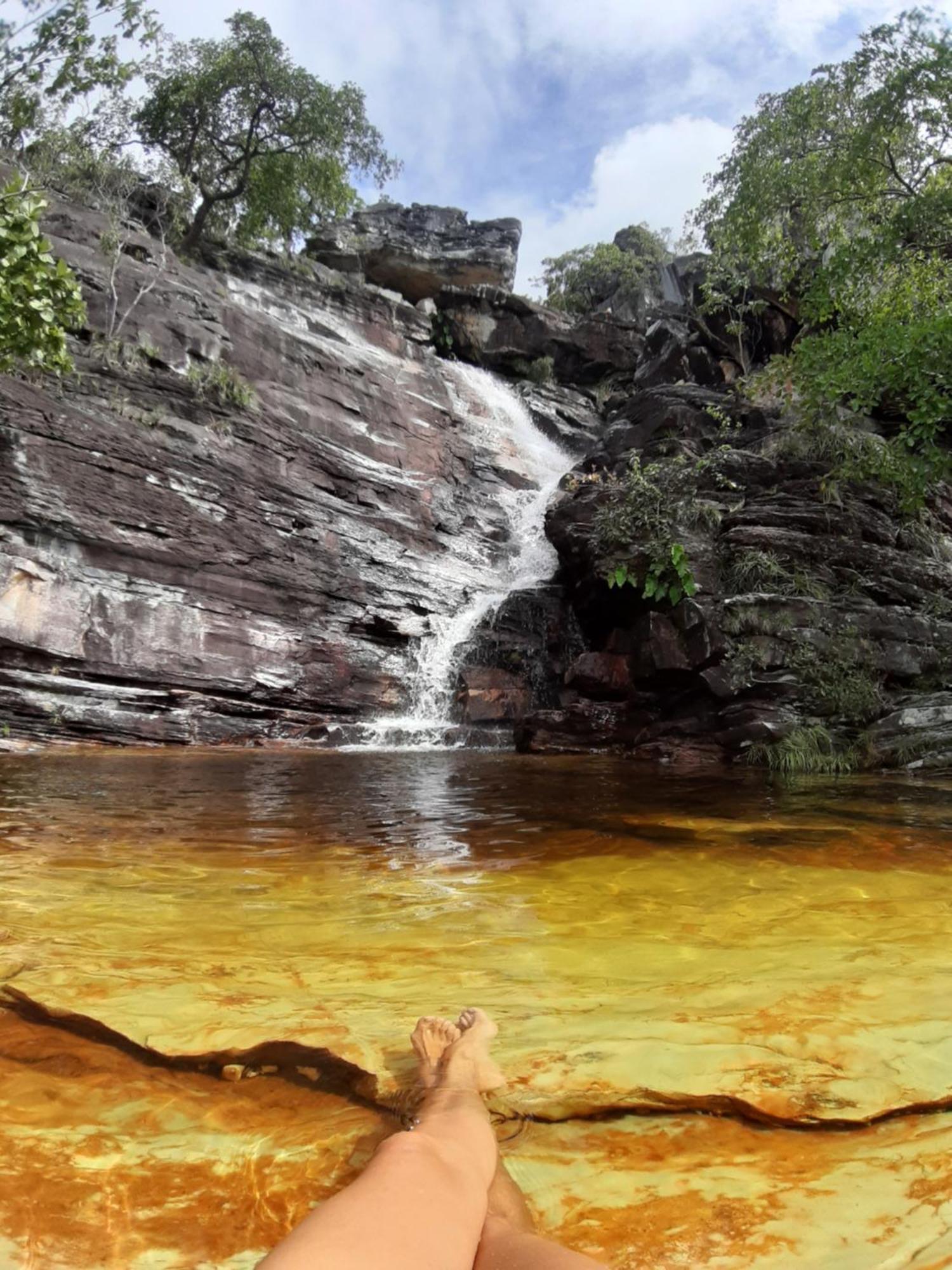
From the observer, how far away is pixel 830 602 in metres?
11.8

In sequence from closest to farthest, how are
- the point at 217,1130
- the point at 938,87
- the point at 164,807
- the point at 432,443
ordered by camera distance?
1. the point at 217,1130
2. the point at 164,807
3. the point at 938,87
4. the point at 432,443

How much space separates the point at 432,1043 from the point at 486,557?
58.4 feet

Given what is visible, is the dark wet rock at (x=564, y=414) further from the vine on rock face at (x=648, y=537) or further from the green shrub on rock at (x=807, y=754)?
the green shrub on rock at (x=807, y=754)

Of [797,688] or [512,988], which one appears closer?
[512,988]

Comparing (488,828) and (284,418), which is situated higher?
(284,418)

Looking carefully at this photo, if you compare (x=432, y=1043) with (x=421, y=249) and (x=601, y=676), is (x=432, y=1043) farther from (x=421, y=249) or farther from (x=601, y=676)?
(x=421, y=249)

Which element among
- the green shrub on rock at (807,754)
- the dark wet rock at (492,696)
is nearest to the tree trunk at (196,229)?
the dark wet rock at (492,696)

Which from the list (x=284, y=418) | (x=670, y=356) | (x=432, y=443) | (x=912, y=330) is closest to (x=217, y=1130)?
(x=912, y=330)

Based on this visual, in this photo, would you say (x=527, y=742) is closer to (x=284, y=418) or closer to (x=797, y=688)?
(x=797, y=688)

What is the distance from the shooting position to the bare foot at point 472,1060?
81.0 inches

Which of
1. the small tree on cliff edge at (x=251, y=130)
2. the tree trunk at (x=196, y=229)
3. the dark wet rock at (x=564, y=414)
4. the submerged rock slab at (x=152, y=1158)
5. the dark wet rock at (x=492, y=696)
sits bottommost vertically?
the submerged rock slab at (x=152, y=1158)

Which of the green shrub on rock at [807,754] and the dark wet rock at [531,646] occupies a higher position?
the dark wet rock at [531,646]

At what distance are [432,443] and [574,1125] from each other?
20.6 metres

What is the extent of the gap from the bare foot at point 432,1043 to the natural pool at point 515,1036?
2.8 inches
